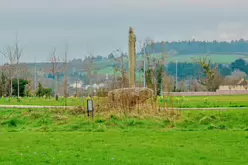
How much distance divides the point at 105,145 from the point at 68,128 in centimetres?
750

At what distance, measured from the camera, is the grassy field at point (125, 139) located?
1435 centimetres

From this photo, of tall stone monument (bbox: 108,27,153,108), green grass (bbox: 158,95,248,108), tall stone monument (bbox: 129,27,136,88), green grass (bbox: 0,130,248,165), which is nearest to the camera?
green grass (bbox: 0,130,248,165)

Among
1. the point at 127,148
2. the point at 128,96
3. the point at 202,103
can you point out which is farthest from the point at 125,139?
the point at 202,103

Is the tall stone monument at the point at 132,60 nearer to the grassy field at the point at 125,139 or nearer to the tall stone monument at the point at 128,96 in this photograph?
the tall stone monument at the point at 128,96

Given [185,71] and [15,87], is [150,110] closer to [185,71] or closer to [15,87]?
[15,87]

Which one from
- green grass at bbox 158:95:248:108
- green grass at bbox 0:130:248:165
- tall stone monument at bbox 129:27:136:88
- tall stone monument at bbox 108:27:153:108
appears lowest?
green grass at bbox 0:130:248:165

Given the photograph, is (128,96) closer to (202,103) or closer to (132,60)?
(132,60)

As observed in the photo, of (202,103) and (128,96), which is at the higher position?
(128,96)

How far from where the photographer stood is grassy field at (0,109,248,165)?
14.4 metres

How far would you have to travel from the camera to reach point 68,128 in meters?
24.6

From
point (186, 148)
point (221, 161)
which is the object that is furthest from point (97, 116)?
point (221, 161)

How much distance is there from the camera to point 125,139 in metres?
19.1

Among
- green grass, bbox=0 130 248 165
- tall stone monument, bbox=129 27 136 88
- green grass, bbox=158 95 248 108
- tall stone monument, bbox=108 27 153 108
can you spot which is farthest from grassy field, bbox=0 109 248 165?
tall stone monument, bbox=129 27 136 88

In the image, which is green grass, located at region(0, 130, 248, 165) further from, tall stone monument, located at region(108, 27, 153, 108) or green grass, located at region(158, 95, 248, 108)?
green grass, located at region(158, 95, 248, 108)
